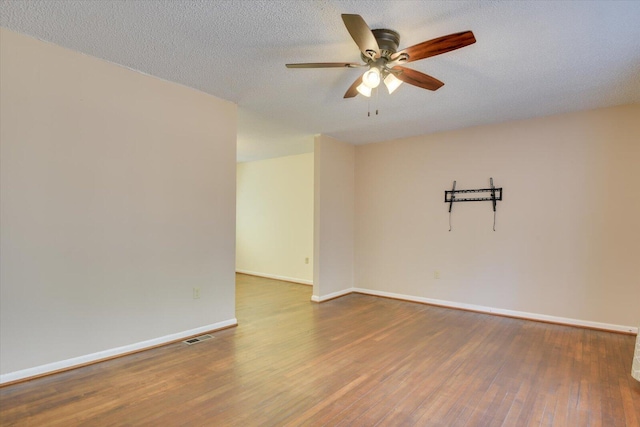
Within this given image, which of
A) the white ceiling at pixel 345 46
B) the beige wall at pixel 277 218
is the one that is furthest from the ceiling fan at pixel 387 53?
the beige wall at pixel 277 218

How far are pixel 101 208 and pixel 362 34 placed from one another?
92.1 inches

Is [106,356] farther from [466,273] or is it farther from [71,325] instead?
[466,273]

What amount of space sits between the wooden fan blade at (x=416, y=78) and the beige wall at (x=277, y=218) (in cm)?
363

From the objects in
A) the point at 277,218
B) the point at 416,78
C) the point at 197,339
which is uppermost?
the point at 416,78

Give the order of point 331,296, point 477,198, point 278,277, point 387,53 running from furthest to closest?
1. point 278,277
2. point 331,296
3. point 477,198
4. point 387,53

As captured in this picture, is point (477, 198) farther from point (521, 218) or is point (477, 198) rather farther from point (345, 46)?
point (345, 46)

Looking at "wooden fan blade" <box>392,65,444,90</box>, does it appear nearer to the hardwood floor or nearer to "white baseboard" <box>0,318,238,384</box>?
the hardwood floor

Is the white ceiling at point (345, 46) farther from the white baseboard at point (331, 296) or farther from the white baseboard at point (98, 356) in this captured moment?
the white baseboard at point (331, 296)

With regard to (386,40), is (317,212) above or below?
below

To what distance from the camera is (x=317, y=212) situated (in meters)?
4.79

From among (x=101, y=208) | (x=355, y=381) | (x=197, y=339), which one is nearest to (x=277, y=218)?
(x=197, y=339)

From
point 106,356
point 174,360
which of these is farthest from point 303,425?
point 106,356

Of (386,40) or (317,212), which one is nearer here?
(386,40)

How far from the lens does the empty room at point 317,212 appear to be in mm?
2049
